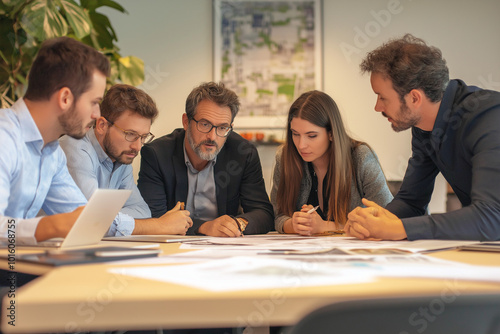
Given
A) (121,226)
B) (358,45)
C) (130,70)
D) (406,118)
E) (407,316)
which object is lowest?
(121,226)

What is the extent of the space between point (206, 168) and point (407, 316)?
2.03 metres

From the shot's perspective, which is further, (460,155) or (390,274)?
(460,155)

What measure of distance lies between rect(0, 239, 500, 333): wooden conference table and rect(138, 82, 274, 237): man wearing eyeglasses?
5.49 feet

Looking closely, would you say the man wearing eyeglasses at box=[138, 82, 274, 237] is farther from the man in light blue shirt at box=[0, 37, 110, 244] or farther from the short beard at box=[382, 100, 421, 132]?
the man in light blue shirt at box=[0, 37, 110, 244]

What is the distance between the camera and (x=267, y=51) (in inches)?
162

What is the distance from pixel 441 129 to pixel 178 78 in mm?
2815

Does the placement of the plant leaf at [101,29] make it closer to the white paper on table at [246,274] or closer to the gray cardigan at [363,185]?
the gray cardigan at [363,185]

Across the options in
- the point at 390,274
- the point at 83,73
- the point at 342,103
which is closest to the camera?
the point at 390,274

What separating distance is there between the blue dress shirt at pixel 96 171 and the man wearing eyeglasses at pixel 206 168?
0.16m

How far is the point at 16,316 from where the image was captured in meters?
0.51

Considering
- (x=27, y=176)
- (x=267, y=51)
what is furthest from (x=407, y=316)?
(x=267, y=51)

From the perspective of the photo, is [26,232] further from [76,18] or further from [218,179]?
[76,18]

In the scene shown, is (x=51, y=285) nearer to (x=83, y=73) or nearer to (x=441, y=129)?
(x=83, y=73)

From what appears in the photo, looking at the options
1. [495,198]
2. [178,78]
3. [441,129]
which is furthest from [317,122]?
[178,78]
